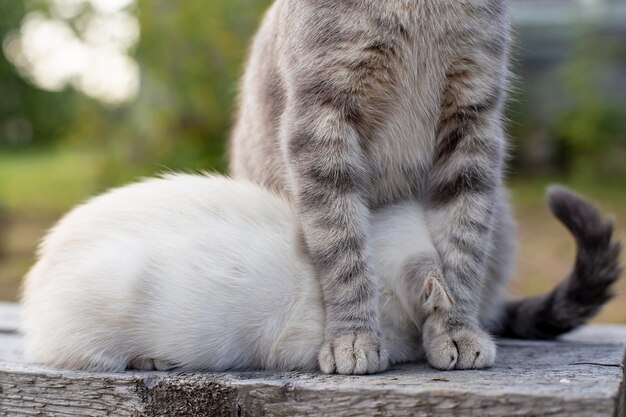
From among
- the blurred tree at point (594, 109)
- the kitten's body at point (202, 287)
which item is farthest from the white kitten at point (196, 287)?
the blurred tree at point (594, 109)

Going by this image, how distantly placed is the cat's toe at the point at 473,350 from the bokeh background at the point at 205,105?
102 inches

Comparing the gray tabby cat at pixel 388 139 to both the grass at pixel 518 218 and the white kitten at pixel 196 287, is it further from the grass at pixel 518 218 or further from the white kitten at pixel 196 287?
the grass at pixel 518 218

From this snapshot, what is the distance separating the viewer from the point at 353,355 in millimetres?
1659

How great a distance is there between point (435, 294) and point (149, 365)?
2.15 feet

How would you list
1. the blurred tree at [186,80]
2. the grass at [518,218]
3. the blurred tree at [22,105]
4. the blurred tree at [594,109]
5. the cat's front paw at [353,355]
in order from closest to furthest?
the cat's front paw at [353,355], the grass at [518,218], the blurred tree at [186,80], the blurred tree at [594,109], the blurred tree at [22,105]

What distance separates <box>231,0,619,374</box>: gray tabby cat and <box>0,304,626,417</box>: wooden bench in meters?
0.12

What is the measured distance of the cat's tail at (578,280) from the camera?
2094 mm

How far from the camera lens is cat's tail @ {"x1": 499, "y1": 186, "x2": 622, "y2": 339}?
209 centimetres

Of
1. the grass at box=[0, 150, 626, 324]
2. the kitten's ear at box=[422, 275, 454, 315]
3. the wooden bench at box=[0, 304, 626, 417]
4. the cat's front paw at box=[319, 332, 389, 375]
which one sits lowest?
the wooden bench at box=[0, 304, 626, 417]

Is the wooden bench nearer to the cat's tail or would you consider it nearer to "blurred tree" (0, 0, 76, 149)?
the cat's tail

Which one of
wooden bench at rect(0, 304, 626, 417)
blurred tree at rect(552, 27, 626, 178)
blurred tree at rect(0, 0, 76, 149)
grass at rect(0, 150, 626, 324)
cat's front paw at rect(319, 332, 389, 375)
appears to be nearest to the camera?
wooden bench at rect(0, 304, 626, 417)

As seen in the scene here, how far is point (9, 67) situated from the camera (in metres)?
8.67

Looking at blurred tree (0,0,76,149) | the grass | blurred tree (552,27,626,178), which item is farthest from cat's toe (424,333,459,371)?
blurred tree (0,0,76,149)

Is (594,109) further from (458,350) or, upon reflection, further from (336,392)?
(336,392)
